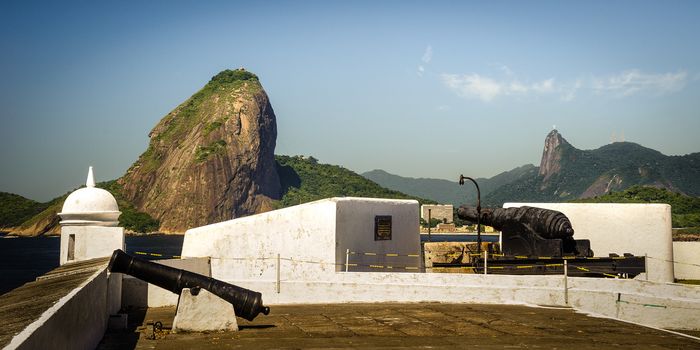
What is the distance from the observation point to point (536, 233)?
19.0 meters

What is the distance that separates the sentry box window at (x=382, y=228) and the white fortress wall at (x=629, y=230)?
15.4ft

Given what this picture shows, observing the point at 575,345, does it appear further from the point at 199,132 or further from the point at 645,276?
the point at 199,132

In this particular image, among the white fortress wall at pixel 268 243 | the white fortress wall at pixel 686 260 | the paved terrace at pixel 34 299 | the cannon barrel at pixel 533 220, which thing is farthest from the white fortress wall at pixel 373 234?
the white fortress wall at pixel 686 260

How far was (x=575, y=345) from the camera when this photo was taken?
1087cm

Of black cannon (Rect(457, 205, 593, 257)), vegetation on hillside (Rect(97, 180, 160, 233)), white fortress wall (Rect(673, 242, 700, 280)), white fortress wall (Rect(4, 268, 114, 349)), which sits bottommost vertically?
white fortress wall (Rect(4, 268, 114, 349))

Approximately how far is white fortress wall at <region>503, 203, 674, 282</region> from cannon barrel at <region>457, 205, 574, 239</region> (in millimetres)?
1406

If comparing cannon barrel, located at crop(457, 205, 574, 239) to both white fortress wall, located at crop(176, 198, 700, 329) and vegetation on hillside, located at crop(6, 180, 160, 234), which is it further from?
vegetation on hillside, located at crop(6, 180, 160, 234)

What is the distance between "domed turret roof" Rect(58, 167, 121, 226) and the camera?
55.9 feet

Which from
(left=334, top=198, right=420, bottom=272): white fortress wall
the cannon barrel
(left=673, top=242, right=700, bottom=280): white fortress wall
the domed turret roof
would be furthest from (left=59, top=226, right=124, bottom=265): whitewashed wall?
(left=673, top=242, right=700, bottom=280): white fortress wall

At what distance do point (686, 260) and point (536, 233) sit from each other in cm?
494

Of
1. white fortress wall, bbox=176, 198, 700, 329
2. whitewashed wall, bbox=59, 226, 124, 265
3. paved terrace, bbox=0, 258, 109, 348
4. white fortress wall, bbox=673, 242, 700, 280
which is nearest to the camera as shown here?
paved terrace, bbox=0, 258, 109, 348

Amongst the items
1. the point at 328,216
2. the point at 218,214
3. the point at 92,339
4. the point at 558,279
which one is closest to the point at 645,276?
the point at 558,279

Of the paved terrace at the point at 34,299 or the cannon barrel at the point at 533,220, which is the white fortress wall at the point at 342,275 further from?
the paved terrace at the point at 34,299

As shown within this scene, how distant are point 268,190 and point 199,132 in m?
24.0
